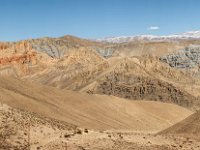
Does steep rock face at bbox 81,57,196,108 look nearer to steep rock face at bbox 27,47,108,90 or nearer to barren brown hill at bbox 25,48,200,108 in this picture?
barren brown hill at bbox 25,48,200,108

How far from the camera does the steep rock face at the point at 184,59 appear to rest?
457ft

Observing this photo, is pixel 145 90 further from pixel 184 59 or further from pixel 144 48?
pixel 144 48

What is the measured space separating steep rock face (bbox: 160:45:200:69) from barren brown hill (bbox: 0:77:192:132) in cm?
7069

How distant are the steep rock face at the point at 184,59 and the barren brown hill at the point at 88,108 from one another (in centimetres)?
7069

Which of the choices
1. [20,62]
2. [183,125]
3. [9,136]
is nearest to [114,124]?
[183,125]

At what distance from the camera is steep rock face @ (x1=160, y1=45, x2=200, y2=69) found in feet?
457

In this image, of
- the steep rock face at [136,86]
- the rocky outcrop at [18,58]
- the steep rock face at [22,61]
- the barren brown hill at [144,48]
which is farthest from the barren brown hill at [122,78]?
the barren brown hill at [144,48]

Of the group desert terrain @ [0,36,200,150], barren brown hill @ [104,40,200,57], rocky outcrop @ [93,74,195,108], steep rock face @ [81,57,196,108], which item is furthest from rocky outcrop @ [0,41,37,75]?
barren brown hill @ [104,40,200,57]

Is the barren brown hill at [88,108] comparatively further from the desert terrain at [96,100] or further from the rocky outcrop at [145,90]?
the rocky outcrop at [145,90]

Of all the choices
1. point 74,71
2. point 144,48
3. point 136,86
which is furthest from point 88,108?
point 144,48

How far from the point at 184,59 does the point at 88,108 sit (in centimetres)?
9355

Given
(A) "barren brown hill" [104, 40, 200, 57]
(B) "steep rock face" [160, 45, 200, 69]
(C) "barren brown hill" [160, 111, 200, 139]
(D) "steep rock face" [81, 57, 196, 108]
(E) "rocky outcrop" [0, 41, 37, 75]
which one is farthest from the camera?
(A) "barren brown hill" [104, 40, 200, 57]

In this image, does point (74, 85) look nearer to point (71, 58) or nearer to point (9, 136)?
point (71, 58)

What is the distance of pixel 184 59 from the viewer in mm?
141250
